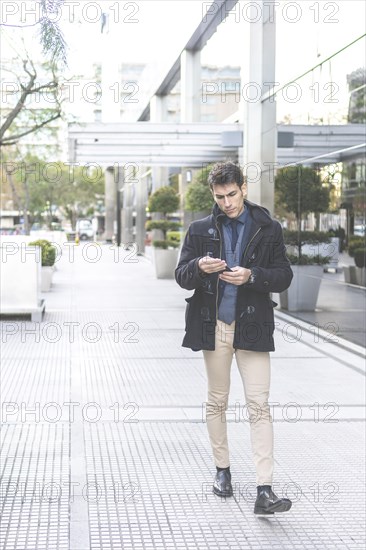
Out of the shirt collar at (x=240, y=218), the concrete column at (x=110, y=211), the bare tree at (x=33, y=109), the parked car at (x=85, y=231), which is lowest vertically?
the parked car at (x=85, y=231)

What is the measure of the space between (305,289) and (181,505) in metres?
9.67

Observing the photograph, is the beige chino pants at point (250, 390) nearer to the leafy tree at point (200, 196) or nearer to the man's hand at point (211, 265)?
the man's hand at point (211, 265)

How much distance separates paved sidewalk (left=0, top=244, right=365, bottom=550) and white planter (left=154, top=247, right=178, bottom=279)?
38.1 ft

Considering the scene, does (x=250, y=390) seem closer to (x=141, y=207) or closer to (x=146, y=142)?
(x=146, y=142)

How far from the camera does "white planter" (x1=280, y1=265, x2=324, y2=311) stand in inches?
552

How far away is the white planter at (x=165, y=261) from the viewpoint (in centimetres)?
2320

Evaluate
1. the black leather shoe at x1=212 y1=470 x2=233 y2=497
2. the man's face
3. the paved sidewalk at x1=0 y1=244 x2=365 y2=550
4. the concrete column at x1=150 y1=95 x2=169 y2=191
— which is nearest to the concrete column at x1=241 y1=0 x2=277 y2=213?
the paved sidewalk at x1=0 y1=244 x2=365 y2=550

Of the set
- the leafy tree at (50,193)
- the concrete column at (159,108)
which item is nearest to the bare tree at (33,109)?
the concrete column at (159,108)

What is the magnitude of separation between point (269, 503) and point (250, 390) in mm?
604

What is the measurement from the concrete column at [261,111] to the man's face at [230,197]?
11098 mm

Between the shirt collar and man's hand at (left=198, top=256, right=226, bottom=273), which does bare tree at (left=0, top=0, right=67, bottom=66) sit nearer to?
the shirt collar

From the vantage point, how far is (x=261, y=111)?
1645 centimetres

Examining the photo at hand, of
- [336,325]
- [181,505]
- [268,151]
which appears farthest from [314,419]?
[268,151]

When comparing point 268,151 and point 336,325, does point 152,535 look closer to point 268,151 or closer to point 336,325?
point 336,325
